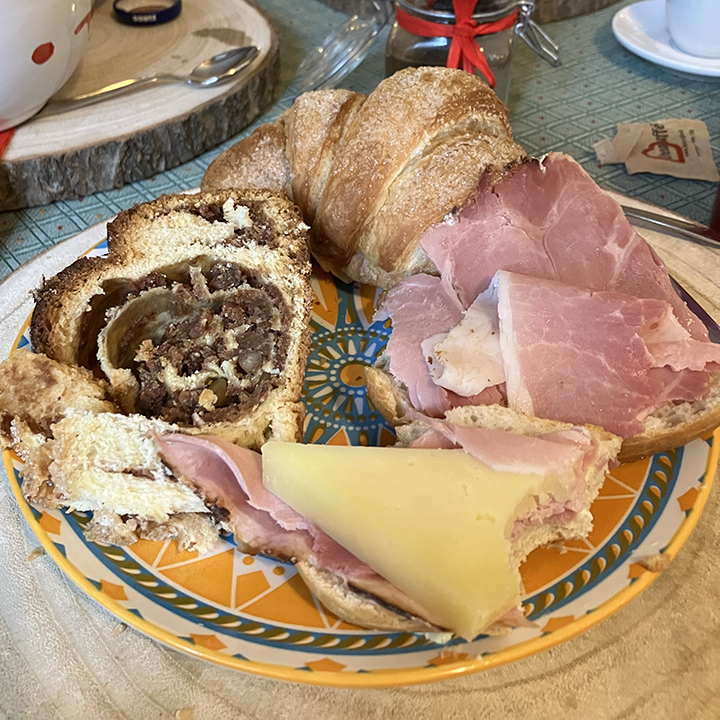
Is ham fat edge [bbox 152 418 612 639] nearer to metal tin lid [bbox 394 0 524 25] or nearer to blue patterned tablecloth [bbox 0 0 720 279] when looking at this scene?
Answer: blue patterned tablecloth [bbox 0 0 720 279]

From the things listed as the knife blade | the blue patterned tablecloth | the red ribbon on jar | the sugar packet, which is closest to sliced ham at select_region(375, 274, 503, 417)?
the knife blade

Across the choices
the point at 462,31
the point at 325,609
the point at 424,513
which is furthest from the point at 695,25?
the point at 325,609

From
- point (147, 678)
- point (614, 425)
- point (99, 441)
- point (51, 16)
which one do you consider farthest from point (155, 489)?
point (51, 16)

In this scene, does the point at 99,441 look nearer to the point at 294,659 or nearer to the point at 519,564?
the point at 294,659

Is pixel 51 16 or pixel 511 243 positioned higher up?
pixel 51 16

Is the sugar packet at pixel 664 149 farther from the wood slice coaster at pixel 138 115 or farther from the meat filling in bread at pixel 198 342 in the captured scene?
the meat filling in bread at pixel 198 342

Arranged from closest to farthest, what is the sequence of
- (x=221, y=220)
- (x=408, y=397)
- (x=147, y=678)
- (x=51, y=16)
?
(x=147, y=678) → (x=408, y=397) → (x=221, y=220) → (x=51, y=16)

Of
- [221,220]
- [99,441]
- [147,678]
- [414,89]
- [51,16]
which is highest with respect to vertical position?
[51,16]
